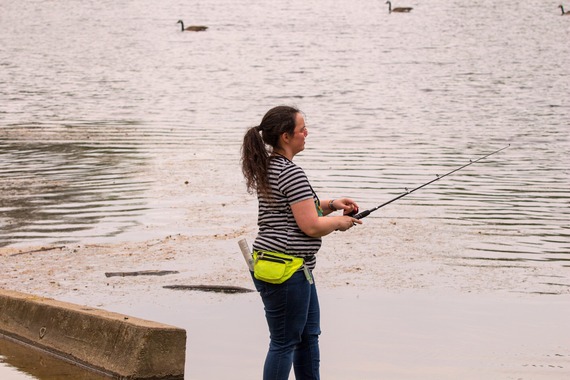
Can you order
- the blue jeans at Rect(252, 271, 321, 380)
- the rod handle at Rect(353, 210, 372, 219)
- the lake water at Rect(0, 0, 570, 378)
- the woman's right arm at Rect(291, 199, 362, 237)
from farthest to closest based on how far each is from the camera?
the lake water at Rect(0, 0, 570, 378) < the rod handle at Rect(353, 210, 372, 219) < the blue jeans at Rect(252, 271, 321, 380) < the woman's right arm at Rect(291, 199, 362, 237)

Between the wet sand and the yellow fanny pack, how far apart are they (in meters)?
1.48

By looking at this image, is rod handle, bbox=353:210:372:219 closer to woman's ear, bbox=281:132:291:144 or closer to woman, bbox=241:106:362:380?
woman, bbox=241:106:362:380

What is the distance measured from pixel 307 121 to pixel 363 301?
13854 millimetres

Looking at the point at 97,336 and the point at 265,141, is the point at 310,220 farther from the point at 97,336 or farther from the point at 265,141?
the point at 97,336

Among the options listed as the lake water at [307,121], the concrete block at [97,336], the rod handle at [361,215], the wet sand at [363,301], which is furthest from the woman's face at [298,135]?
the lake water at [307,121]

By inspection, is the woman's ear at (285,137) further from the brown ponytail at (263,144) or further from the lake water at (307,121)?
the lake water at (307,121)

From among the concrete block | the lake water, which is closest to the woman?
the concrete block

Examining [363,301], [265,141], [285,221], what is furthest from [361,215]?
[363,301]

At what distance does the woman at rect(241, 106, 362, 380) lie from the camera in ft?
16.9

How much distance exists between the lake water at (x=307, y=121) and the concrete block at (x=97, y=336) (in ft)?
11.3

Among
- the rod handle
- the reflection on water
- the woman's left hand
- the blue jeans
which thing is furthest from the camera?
the reflection on water

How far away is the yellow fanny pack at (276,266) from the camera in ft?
17.0

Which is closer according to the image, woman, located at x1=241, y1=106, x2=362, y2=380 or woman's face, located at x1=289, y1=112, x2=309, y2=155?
woman, located at x1=241, y1=106, x2=362, y2=380

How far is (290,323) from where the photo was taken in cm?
528
